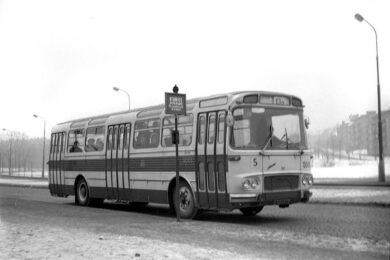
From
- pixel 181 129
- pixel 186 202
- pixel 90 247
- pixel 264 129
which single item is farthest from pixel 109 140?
pixel 90 247

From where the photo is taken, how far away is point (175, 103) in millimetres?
13000

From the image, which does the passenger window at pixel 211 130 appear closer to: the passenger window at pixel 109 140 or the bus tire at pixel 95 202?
the passenger window at pixel 109 140

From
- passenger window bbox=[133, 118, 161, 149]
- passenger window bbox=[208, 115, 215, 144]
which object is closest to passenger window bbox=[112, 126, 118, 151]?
passenger window bbox=[133, 118, 161, 149]

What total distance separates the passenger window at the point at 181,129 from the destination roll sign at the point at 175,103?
36.7 inches

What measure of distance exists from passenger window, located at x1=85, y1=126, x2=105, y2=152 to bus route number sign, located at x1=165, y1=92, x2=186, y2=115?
5691mm

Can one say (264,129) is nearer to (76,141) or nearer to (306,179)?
(306,179)

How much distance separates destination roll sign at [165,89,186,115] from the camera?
507 inches

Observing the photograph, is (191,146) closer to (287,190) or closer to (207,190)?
(207,190)

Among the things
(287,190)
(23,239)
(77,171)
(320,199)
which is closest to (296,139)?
(287,190)

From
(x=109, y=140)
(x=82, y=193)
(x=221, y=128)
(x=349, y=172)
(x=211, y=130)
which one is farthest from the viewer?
(x=349, y=172)

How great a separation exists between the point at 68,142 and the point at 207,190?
29.5 feet

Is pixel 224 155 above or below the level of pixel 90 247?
above

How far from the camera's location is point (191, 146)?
13.8 m

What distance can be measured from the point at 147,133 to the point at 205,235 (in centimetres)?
598
